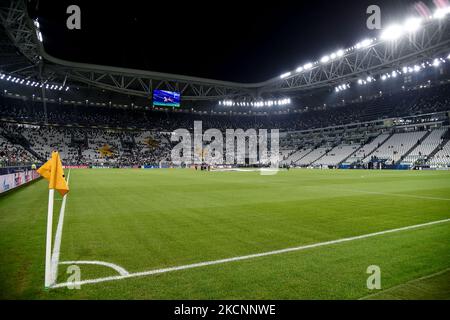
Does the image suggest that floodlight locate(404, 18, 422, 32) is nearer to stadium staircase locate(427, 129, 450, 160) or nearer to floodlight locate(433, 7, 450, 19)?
floodlight locate(433, 7, 450, 19)

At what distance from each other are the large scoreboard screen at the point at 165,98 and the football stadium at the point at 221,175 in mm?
412

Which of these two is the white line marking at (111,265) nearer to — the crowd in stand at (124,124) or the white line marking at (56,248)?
the white line marking at (56,248)

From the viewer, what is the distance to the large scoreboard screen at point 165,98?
61.5 m

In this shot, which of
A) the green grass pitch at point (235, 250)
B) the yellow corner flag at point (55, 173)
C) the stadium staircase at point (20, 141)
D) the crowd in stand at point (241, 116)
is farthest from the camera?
the crowd in stand at point (241, 116)

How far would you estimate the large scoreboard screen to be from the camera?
202ft

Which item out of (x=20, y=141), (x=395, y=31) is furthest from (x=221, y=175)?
(x=20, y=141)

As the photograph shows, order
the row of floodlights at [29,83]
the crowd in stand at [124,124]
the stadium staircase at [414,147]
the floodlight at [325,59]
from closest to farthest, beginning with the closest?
the floodlight at [325,59] → the stadium staircase at [414,147] → the row of floodlights at [29,83] → the crowd in stand at [124,124]

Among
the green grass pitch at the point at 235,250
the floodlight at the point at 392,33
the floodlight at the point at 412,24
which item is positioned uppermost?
the floodlight at the point at 392,33

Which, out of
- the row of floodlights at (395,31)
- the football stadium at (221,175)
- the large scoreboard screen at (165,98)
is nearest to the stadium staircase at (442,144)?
the football stadium at (221,175)

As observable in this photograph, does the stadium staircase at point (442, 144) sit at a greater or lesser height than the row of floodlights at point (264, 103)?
lesser

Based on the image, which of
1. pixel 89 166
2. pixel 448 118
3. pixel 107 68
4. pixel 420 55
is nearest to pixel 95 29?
pixel 107 68

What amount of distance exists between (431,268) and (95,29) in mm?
36200

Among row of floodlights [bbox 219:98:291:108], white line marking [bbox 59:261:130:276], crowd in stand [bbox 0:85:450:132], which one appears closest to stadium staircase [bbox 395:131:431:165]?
crowd in stand [bbox 0:85:450:132]

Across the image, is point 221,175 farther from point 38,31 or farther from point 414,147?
point 414,147
